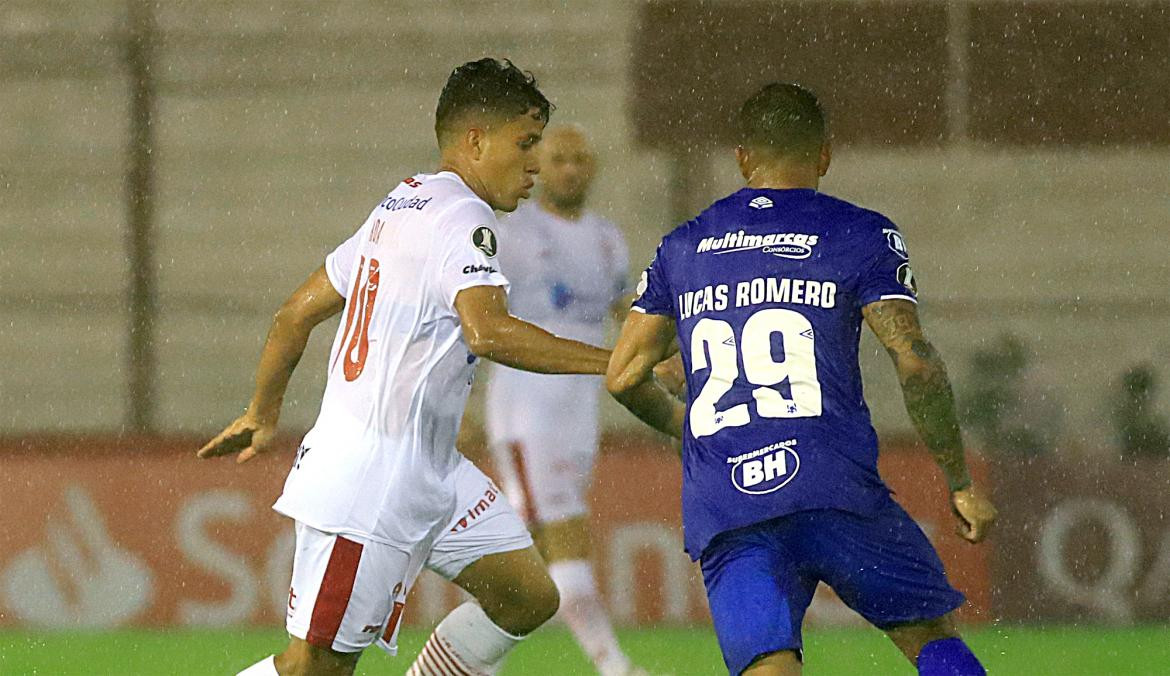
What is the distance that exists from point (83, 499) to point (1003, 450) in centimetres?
482

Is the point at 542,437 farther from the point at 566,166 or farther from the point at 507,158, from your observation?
the point at 507,158

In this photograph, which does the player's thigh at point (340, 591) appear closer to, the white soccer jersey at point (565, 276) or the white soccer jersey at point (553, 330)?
the white soccer jersey at point (553, 330)

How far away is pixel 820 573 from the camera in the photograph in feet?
15.0

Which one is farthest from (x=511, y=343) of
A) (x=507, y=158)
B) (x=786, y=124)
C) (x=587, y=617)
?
(x=587, y=617)

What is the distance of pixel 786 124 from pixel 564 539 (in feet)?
10.7

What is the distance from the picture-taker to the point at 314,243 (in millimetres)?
14047

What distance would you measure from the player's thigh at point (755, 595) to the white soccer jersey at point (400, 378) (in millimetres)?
817

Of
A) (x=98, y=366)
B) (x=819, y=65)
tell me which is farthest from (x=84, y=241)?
(x=819, y=65)

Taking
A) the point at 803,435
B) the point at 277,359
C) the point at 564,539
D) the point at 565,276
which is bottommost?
the point at 564,539

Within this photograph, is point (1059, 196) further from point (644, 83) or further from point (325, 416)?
point (325, 416)

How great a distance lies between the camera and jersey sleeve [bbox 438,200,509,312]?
4953mm

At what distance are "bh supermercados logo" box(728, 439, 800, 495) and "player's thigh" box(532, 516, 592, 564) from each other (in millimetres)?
3041

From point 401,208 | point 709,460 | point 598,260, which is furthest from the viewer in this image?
point 598,260

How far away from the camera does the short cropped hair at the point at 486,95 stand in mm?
5211
